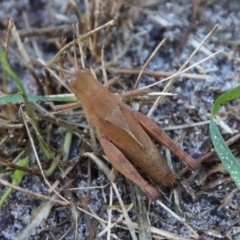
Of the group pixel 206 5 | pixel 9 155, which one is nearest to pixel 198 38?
pixel 206 5

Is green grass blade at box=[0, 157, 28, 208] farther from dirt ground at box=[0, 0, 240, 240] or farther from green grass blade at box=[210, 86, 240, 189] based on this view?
green grass blade at box=[210, 86, 240, 189]

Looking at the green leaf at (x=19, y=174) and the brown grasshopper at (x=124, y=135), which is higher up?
the brown grasshopper at (x=124, y=135)

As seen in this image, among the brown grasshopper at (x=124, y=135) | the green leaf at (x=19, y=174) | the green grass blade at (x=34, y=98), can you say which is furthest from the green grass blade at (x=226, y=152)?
the green leaf at (x=19, y=174)

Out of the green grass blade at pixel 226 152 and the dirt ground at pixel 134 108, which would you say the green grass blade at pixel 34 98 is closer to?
the dirt ground at pixel 134 108

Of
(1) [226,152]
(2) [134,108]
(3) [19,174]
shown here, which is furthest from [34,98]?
(1) [226,152]

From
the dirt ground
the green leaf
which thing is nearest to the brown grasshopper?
the dirt ground
